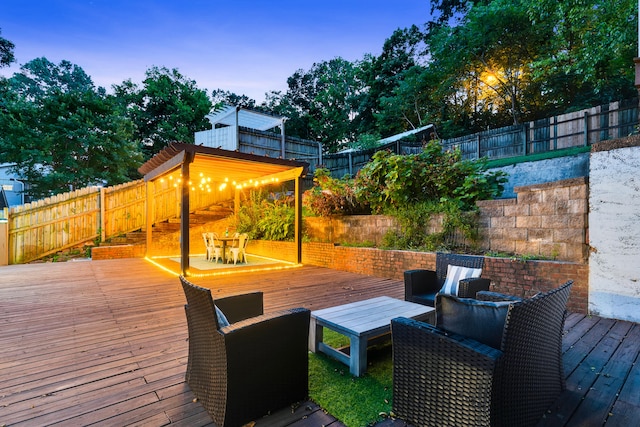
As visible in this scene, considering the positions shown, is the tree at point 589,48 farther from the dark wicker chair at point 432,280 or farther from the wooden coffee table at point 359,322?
the wooden coffee table at point 359,322

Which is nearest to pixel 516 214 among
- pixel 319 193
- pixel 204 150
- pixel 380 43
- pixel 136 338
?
pixel 319 193

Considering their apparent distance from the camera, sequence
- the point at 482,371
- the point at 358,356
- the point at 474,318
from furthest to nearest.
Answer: the point at 358,356 < the point at 474,318 < the point at 482,371

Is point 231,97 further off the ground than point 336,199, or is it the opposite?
point 231,97

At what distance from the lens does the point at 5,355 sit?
254 centimetres

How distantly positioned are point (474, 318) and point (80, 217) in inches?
420

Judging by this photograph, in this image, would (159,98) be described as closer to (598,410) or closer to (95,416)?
(95,416)

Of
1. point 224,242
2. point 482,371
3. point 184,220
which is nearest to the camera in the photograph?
point 482,371

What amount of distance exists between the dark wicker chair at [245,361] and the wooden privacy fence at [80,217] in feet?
28.5

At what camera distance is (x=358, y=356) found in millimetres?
2180

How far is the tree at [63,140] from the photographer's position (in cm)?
945

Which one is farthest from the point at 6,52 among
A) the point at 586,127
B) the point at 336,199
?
the point at 586,127

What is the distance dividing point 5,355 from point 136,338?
0.98 meters

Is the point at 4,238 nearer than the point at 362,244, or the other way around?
the point at 362,244

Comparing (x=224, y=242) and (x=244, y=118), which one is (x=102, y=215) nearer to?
(x=224, y=242)
